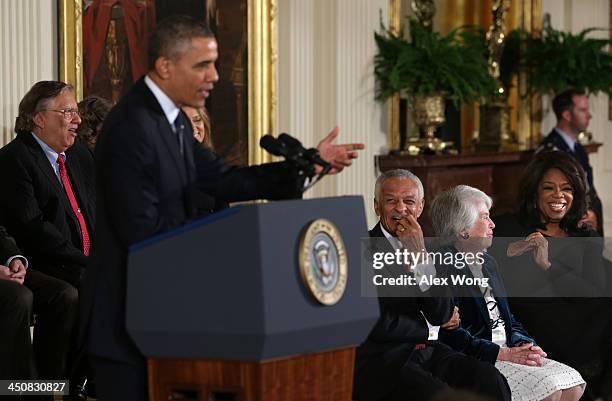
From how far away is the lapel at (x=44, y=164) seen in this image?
18.7ft

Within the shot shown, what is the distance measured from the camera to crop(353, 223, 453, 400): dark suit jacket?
4680mm

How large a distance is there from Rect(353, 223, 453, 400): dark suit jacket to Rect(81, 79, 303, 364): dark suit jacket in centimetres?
127

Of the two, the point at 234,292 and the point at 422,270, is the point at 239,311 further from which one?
the point at 422,270

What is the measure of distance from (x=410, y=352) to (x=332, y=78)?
200 inches

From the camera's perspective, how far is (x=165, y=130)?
349 centimetres

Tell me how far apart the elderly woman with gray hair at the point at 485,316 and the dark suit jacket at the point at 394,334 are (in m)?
0.34

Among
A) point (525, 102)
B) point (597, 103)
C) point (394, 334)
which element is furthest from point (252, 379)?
point (597, 103)

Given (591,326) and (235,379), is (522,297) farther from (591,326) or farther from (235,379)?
(235,379)

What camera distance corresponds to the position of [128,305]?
11.0 ft

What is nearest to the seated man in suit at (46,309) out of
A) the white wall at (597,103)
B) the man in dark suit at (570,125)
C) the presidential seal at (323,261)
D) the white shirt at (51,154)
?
the white shirt at (51,154)

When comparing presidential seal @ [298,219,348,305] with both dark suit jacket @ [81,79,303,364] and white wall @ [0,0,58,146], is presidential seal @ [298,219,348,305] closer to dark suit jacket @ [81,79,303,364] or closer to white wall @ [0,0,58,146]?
dark suit jacket @ [81,79,303,364]

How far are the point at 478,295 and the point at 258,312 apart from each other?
2.20 m

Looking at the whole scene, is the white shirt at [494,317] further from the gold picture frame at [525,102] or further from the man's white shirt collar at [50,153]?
the gold picture frame at [525,102]

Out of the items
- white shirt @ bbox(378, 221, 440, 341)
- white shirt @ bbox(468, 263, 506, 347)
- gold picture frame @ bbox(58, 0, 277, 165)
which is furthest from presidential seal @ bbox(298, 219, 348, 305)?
gold picture frame @ bbox(58, 0, 277, 165)
